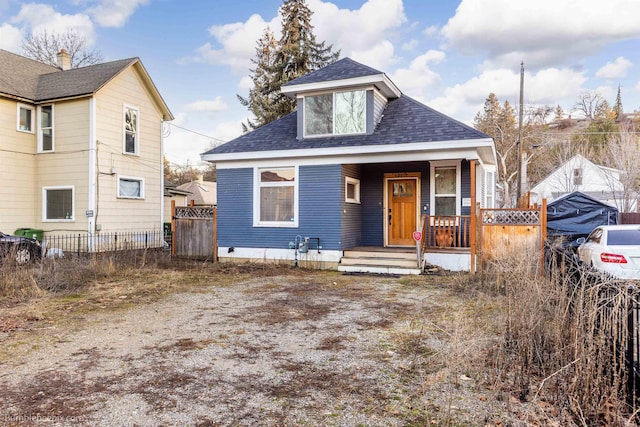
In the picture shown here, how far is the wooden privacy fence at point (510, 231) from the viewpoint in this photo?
9.74 meters

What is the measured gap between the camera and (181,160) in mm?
49656

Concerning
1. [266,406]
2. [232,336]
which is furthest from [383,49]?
[266,406]

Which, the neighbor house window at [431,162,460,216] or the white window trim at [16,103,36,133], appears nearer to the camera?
the neighbor house window at [431,162,460,216]

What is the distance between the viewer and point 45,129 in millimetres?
14836

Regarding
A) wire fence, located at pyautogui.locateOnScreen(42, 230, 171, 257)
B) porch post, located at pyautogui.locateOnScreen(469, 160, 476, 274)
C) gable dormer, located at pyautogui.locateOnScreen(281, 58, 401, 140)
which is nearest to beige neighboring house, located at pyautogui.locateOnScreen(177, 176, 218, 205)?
wire fence, located at pyautogui.locateOnScreen(42, 230, 171, 257)

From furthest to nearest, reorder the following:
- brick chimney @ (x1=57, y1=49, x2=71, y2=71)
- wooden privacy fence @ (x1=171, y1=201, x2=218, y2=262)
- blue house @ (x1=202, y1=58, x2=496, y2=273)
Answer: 1. brick chimney @ (x1=57, y1=49, x2=71, y2=71)
2. wooden privacy fence @ (x1=171, y1=201, x2=218, y2=262)
3. blue house @ (x1=202, y1=58, x2=496, y2=273)

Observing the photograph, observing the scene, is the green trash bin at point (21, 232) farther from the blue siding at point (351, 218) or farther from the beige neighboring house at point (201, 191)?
the beige neighboring house at point (201, 191)

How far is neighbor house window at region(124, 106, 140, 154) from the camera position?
15.6 meters

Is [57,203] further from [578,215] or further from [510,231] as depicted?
[578,215]

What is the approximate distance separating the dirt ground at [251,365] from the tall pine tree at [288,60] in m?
18.9

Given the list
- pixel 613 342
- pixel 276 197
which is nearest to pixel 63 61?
pixel 276 197

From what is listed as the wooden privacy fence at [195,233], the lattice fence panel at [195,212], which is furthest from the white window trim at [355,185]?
the lattice fence panel at [195,212]

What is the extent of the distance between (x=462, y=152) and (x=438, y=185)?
6.22 feet

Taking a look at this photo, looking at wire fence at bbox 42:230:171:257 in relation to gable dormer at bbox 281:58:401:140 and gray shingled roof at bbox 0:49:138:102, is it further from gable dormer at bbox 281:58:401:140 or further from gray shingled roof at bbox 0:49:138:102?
gable dormer at bbox 281:58:401:140
